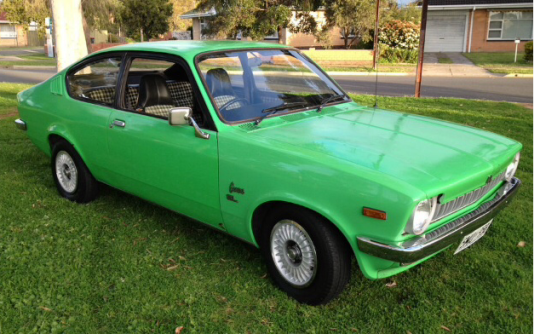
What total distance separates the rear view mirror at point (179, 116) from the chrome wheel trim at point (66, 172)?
193cm

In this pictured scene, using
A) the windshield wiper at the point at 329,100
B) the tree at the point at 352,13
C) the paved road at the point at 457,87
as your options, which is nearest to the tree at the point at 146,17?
the tree at the point at 352,13

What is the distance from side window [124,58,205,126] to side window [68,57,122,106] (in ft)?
0.53

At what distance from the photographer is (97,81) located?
4871 millimetres

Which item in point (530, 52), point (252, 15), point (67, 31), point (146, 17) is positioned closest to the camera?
point (67, 31)

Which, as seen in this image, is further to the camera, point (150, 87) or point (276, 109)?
point (150, 87)

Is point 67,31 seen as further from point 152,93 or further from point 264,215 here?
point 264,215

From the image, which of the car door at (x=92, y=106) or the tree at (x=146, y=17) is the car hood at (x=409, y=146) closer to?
the car door at (x=92, y=106)

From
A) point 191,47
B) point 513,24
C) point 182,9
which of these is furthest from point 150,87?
point 182,9

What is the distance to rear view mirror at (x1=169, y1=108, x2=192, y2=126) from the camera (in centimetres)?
355

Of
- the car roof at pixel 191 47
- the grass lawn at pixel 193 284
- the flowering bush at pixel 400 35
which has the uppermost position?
the flowering bush at pixel 400 35

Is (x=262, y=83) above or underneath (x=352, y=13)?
underneath

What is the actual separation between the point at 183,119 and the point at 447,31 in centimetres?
3141

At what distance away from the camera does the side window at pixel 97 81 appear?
4.55 m

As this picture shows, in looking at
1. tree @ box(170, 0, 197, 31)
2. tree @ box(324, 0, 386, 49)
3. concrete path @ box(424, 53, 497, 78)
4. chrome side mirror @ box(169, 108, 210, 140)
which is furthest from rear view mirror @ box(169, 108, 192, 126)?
tree @ box(170, 0, 197, 31)
